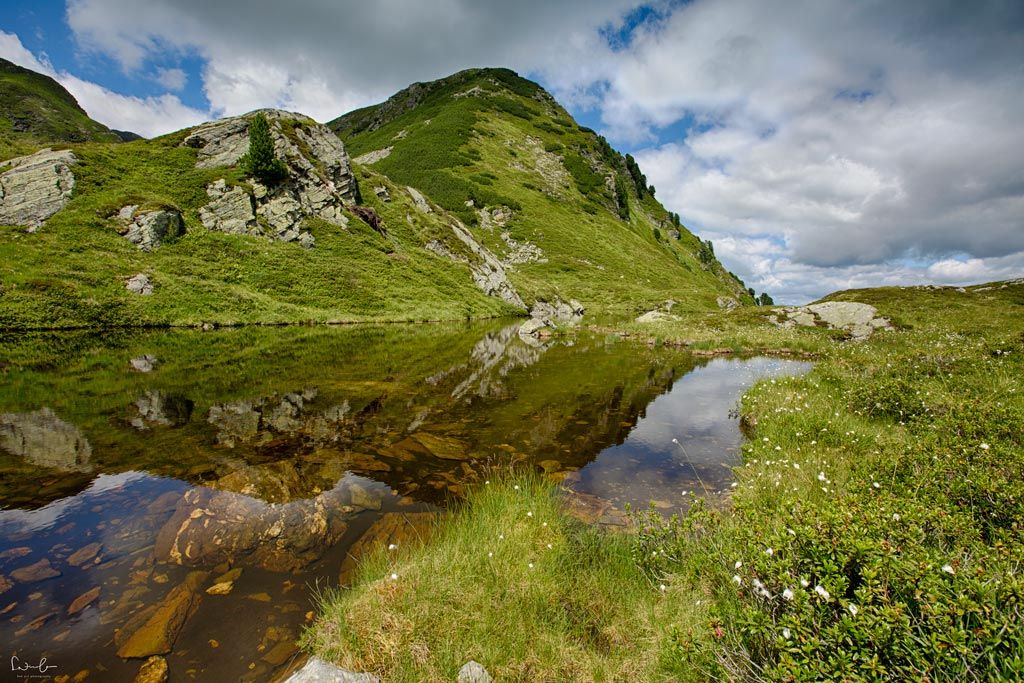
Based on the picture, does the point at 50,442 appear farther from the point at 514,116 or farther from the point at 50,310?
the point at 514,116

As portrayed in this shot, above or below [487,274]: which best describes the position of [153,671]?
below

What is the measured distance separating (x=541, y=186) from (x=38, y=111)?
7804 inches

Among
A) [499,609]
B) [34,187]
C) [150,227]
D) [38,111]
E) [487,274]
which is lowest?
[499,609]

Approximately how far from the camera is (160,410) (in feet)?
40.4

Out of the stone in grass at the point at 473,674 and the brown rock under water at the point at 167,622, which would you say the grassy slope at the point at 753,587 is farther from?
the brown rock under water at the point at 167,622

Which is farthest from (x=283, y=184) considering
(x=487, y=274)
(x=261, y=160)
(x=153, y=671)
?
(x=153, y=671)

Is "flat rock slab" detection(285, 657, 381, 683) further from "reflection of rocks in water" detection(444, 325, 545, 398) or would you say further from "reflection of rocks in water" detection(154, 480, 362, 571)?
"reflection of rocks in water" detection(444, 325, 545, 398)

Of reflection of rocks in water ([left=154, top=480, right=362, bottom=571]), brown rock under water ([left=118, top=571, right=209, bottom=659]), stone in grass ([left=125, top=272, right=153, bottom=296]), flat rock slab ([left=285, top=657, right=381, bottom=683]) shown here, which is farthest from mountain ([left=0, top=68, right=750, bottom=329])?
flat rock slab ([left=285, top=657, right=381, bottom=683])

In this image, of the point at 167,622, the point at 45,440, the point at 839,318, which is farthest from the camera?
the point at 839,318

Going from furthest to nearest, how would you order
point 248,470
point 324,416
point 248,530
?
1. point 324,416
2. point 248,470
3. point 248,530

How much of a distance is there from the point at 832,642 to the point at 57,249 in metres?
49.0

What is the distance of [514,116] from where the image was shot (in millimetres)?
144625

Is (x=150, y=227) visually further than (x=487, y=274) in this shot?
No

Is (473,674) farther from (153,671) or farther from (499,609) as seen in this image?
(153,671)
